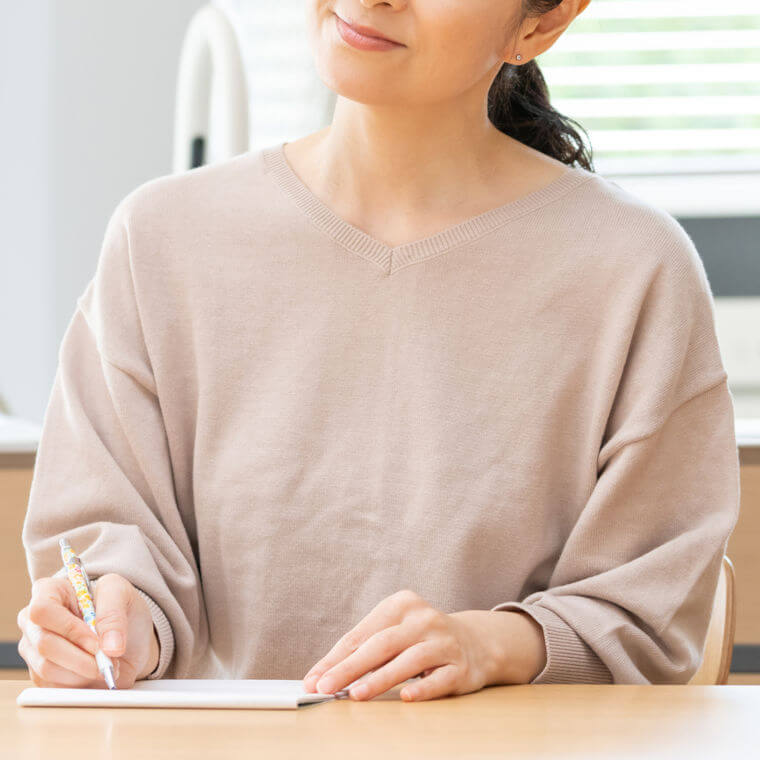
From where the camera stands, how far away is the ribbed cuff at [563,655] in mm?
989

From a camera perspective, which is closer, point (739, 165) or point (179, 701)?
point (179, 701)

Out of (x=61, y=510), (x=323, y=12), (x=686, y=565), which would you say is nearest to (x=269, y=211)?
(x=323, y=12)

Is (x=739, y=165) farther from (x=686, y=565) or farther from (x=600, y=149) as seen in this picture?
(x=686, y=565)

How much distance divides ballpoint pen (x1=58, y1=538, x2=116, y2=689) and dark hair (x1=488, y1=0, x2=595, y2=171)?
25.8 inches

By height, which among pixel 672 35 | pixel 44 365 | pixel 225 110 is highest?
pixel 672 35

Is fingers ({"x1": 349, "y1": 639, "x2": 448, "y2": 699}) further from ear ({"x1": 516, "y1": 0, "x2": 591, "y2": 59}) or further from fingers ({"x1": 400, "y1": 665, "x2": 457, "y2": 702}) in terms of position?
ear ({"x1": 516, "y1": 0, "x2": 591, "y2": 59})

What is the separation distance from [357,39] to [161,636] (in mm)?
525

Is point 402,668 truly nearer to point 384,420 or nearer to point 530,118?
point 384,420

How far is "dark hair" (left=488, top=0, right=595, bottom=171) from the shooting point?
1325 millimetres

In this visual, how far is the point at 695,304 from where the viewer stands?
116cm

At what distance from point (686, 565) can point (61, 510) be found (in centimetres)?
55

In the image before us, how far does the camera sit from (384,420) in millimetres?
1143

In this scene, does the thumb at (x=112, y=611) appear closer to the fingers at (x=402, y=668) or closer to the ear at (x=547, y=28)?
the fingers at (x=402, y=668)

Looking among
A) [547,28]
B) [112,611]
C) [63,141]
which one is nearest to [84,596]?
[112,611]
